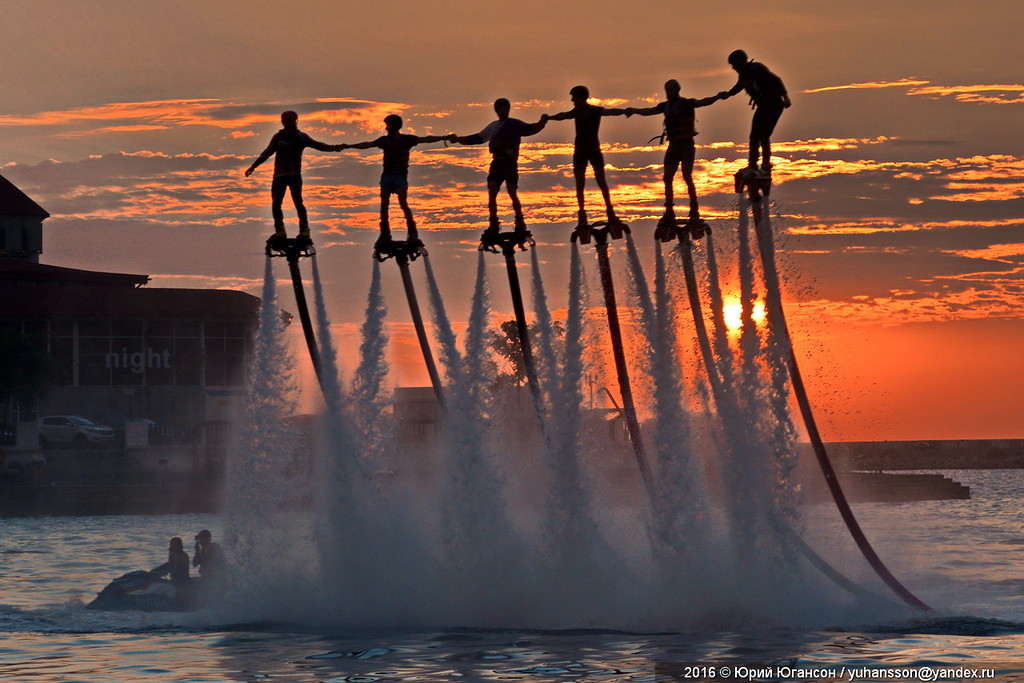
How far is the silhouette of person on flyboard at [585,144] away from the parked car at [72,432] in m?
69.2

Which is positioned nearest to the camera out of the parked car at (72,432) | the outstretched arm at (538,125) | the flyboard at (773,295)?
the flyboard at (773,295)

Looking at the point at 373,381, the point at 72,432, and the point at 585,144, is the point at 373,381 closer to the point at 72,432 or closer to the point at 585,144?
the point at 585,144

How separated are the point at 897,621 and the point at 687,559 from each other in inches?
167

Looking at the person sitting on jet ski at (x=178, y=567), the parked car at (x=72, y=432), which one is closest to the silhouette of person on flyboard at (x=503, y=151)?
the person sitting on jet ski at (x=178, y=567)

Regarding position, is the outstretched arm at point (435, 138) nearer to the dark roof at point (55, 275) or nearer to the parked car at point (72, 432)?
the parked car at point (72, 432)

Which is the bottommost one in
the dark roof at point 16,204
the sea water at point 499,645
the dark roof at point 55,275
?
the sea water at point 499,645

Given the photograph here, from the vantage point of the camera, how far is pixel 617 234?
31.8 metres

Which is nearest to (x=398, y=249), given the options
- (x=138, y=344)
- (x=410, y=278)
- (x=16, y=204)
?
(x=410, y=278)

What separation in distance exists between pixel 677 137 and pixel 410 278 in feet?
23.2

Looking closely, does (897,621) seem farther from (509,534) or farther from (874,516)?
(874,516)

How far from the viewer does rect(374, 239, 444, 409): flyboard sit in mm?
32688

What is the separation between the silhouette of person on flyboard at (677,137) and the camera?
101 feet

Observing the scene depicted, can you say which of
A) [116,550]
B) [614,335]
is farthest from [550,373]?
[116,550]

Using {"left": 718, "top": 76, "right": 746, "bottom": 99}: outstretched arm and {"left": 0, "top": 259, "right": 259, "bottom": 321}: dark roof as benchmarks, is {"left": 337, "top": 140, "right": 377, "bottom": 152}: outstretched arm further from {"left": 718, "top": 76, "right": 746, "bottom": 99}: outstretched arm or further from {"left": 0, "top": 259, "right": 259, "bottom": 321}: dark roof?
{"left": 0, "top": 259, "right": 259, "bottom": 321}: dark roof
